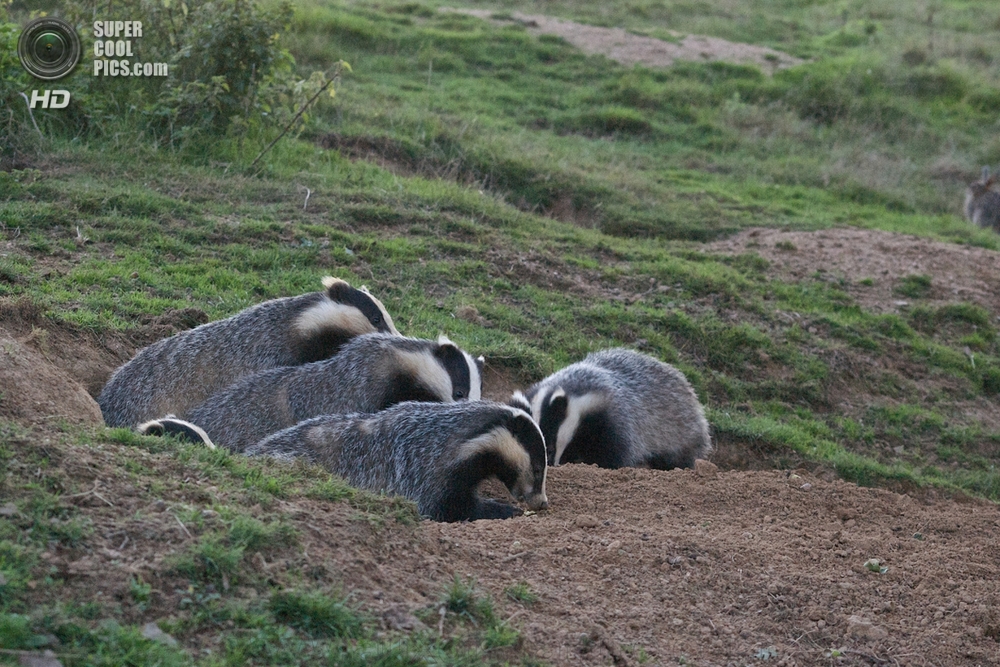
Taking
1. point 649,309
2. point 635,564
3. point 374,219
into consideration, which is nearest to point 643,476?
point 635,564

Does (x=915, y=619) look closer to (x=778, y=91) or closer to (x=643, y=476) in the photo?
(x=643, y=476)

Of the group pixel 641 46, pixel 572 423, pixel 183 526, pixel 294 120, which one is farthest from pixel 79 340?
pixel 641 46

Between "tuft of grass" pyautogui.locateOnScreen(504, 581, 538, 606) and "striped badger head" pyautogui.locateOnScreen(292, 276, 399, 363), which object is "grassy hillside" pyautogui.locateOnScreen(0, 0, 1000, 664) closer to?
"tuft of grass" pyautogui.locateOnScreen(504, 581, 538, 606)

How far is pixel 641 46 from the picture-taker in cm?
1617

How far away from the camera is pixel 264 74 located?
29.7 feet

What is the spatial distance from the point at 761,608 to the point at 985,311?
622 centimetres

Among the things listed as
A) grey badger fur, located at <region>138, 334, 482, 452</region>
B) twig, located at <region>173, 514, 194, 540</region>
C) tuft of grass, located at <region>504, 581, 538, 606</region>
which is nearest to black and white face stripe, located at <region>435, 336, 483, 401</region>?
grey badger fur, located at <region>138, 334, 482, 452</region>

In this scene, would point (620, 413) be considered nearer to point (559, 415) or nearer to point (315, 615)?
point (559, 415)

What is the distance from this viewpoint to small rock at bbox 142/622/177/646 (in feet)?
9.28

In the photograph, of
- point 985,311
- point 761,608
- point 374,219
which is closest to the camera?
point 761,608

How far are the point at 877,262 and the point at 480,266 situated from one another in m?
3.86

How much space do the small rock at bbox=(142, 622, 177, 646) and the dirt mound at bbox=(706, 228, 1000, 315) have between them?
23.9 feet

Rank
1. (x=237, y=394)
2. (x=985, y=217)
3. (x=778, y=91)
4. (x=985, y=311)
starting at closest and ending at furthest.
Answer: (x=237, y=394), (x=985, y=311), (x=985, y=217), (x=778, y=91)

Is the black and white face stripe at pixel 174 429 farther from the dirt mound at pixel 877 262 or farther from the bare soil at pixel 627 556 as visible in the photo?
the dirt mound at pixel 877 262
